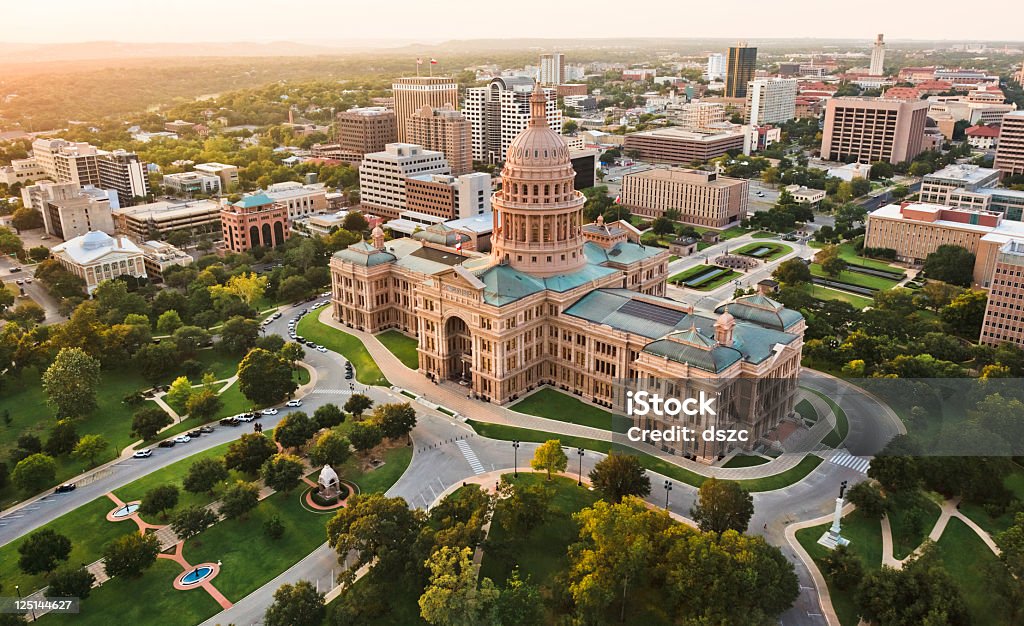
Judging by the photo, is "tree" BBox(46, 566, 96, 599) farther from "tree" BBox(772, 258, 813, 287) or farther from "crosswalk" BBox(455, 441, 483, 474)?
"tree" BBox(772, 258, 813, 287)

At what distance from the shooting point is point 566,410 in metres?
96.6

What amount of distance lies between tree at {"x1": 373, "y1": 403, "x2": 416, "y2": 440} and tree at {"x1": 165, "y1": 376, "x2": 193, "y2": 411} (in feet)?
96.5

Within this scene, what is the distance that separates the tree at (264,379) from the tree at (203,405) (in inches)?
161

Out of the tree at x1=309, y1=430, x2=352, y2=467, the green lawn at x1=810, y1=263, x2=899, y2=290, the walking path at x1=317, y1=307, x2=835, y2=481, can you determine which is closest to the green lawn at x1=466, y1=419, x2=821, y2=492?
the walking path at x1=317, y1=307, x2=835, y2=481

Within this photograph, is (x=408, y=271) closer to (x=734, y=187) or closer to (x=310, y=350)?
(x=310, y=350)

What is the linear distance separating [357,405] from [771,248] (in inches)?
4798

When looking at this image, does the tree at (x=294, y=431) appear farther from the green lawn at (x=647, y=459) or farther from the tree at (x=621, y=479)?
the tree at (x=621, y=479)

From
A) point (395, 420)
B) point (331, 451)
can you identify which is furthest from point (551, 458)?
point (331, 451)

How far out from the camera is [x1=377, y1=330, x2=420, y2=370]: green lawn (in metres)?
113

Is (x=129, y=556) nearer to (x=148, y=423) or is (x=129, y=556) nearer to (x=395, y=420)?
(x=148, y=423)

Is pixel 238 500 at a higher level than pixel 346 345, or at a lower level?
higher

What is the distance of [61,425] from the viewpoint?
85.9 m

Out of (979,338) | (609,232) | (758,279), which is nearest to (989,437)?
(979,338)

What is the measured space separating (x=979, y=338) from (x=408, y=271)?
319 feet
